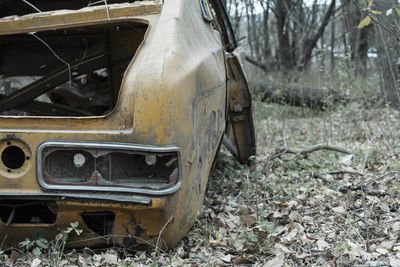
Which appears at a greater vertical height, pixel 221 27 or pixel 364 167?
pixel 221 27

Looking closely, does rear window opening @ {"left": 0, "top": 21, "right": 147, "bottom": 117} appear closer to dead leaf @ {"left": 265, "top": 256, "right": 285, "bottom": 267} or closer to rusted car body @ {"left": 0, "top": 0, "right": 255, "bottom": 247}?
rusted car body @ {"left": 0, "top": 0, "right": 255, "bottom": 247}

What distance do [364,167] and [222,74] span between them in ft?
6.73

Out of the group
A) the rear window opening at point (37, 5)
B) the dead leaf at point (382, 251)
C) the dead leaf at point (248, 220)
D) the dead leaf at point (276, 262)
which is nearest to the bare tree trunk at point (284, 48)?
the rear window opening at point (37, 5)

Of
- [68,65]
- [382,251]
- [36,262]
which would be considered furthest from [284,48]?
[36,262]

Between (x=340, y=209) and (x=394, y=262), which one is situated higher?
(x=394, y=262)

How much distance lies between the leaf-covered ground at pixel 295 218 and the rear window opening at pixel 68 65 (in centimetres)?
144

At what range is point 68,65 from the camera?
146 inches

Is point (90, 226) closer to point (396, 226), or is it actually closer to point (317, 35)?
point (396, 226)

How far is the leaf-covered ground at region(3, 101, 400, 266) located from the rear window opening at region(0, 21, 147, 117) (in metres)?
1.44

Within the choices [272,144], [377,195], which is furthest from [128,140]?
[272,144]

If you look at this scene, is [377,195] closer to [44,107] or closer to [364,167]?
[364,167]

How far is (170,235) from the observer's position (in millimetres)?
2664

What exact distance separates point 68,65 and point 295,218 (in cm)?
204

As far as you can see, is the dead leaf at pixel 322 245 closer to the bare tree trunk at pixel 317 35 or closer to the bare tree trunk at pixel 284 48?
the bare tree trunk at pixel 317 35
